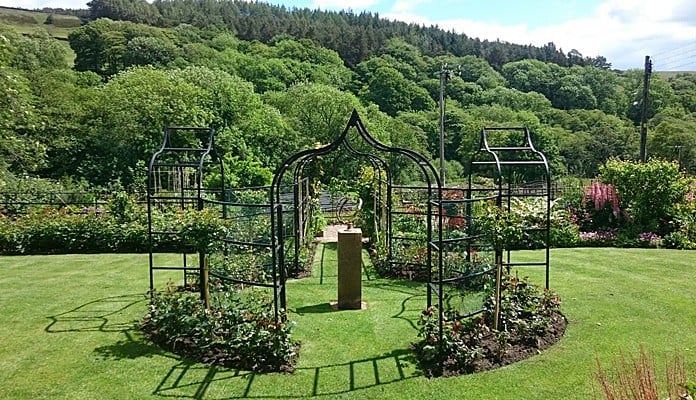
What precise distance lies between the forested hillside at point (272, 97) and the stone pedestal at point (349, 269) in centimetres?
992

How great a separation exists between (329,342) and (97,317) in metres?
3.66

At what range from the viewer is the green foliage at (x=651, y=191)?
1366 cm

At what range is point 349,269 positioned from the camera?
8031mm

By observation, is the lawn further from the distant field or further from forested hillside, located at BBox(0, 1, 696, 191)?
the distant field

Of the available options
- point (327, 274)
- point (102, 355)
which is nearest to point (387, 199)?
point (327, 274)

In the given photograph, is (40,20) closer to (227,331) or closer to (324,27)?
(324,27)

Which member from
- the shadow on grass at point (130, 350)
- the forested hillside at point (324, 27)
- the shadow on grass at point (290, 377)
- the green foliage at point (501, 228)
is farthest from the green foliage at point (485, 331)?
the forested hillside at point (324, 27)

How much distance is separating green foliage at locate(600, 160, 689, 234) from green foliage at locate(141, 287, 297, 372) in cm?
1168

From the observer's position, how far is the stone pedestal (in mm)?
7984

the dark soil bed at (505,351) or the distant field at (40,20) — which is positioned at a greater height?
the distant field at (40,20)

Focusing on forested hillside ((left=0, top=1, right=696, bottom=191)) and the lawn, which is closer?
the lawn

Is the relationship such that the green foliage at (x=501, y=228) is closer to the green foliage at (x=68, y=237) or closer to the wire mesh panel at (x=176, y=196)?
the wire mesh panel at (x=176, y=196)

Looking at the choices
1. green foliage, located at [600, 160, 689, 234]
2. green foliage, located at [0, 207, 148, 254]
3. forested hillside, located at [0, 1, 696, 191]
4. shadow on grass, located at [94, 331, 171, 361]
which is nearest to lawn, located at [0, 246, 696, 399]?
shadow on grass, located at [94, 331, 171, 361]

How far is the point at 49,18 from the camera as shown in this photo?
64.9 meters
